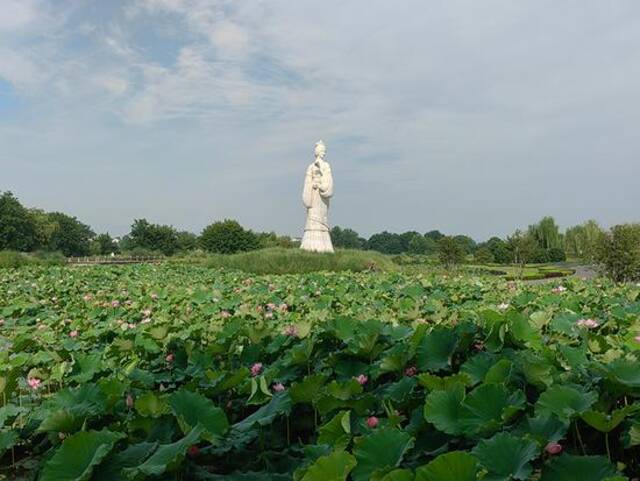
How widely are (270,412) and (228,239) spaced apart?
45.5 metres

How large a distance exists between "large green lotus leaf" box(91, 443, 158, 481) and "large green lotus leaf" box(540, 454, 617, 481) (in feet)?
3.29

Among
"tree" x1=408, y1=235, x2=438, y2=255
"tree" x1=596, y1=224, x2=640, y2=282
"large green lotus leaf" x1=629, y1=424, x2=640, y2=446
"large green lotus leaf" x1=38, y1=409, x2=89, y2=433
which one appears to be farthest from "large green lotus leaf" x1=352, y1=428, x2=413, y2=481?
"tree" x1=408, y1=235, x2=438, y2=255

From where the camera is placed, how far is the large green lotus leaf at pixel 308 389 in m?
1.82

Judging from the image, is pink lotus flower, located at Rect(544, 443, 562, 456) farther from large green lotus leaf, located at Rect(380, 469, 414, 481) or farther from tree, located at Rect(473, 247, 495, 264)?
tree, located at Rect(473, 247, 495, 264)

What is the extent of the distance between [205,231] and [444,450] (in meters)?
48.2

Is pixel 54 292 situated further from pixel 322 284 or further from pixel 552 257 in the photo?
pixel 552 257

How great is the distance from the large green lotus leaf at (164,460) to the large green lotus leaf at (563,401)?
35.5 inches

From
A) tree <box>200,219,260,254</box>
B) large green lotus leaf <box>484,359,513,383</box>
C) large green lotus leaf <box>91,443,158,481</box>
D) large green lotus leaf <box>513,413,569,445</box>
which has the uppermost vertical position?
tree <box>200,219,260,254</box>

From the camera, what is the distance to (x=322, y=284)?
7125mm

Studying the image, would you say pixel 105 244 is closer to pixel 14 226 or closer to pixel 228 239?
pixel 14 226

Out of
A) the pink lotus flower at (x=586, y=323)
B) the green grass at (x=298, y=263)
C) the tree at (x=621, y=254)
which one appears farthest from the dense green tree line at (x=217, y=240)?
the pink lotus flower at (x=586, y=323)

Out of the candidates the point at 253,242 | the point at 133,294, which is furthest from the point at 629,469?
the point at 253,242

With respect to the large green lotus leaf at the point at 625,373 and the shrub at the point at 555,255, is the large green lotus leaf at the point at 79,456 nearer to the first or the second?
the large green lotus leaf at the point at 625,373

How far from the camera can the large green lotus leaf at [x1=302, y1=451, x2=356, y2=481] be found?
118cm
